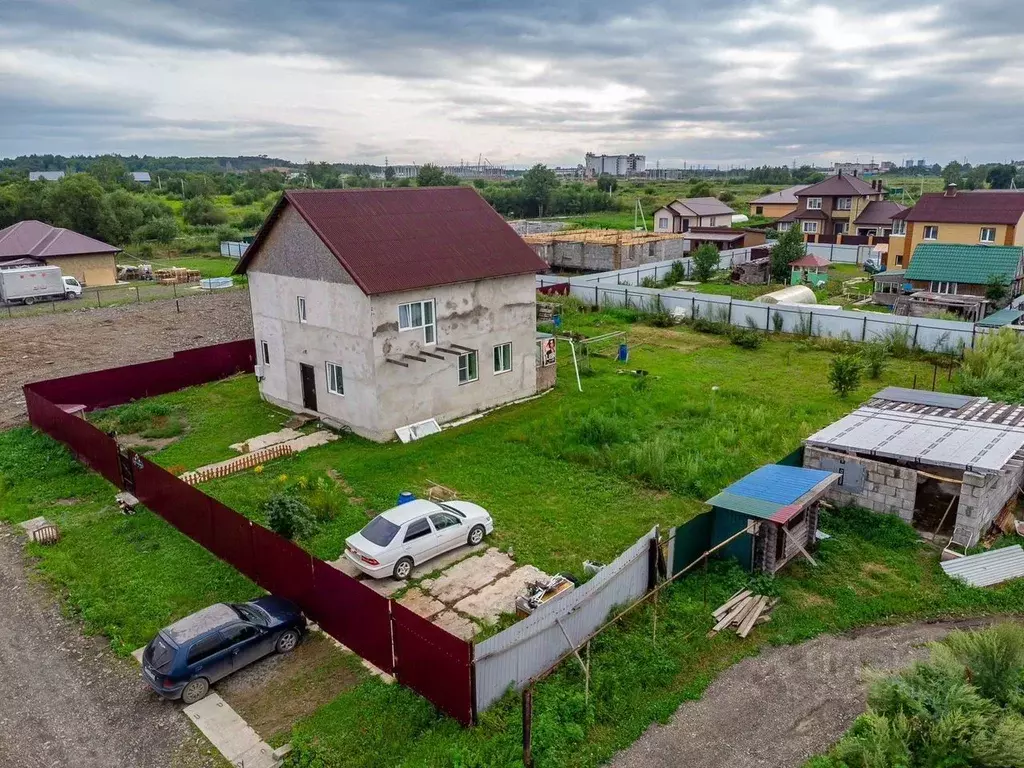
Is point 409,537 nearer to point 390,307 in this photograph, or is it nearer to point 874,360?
point 390,307

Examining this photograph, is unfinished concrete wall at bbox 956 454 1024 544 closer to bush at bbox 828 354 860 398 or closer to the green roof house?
bush at bbox 828 354 860 398

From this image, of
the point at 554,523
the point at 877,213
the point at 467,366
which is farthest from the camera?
the point at 877,213

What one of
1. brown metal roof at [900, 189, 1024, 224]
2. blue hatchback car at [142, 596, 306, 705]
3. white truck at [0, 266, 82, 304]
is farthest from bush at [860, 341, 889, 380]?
white truck at [0, 266, 82, 304]

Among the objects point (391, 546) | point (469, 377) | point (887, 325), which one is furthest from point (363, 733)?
point (887, 325)

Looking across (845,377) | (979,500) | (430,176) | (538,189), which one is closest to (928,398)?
(845,377)

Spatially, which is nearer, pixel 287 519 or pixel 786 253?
pixel 287 519

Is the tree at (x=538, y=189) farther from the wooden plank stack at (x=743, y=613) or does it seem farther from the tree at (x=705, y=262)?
the wooden plank stack at (x=743, y=613)
